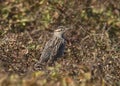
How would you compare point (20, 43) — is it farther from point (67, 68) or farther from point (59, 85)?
point (59, 85)

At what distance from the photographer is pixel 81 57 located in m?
12.2

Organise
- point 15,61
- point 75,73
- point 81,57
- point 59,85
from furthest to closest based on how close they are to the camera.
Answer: point 81,57 < point 15,61 < point 75,73 < point 59,85

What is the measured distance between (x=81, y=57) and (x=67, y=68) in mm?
1518

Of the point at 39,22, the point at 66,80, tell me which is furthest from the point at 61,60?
the point at 39,22

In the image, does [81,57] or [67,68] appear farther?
[81,57]

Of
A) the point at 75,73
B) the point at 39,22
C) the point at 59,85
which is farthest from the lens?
the point at 39,22

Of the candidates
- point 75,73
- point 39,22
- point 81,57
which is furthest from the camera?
point 39,22

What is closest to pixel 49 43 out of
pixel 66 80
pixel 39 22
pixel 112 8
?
pixel 66 80

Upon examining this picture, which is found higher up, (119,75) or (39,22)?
(39,22)

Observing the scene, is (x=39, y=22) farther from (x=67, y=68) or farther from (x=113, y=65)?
(x=67, y=68)

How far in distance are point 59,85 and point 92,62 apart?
178 centimetres

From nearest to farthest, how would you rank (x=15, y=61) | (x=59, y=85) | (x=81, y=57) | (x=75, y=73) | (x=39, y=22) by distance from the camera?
(x=59, y=85) → (x=75, y=73) → (x=15, y=61) → (x=81, y=57) → (x=39, y=22)

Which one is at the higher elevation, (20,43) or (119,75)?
(20,43)

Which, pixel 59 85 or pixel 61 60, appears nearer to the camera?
pixel 59 85
